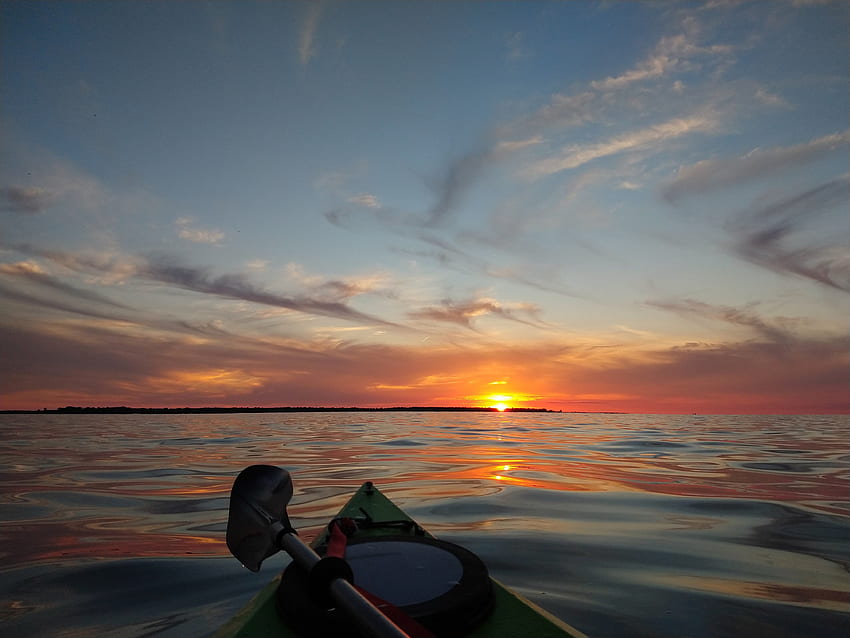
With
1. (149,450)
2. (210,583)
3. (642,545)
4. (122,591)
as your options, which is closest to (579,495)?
(642,545)

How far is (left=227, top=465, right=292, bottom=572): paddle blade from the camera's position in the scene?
9.71 ft

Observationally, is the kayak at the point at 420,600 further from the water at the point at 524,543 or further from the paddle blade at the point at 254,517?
the water at the point at 524,543

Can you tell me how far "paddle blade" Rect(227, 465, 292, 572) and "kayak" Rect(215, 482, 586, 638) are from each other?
0.23 m

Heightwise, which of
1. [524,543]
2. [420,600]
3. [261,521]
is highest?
[261,521]

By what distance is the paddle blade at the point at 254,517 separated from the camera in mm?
2959

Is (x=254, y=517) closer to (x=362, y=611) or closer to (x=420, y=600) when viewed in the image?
(x=420, y=600)

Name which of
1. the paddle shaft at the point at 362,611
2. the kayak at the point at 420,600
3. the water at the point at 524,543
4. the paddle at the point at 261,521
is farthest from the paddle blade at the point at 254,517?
the paddle shaft at the point at 362,611

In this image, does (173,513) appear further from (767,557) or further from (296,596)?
(767,557)

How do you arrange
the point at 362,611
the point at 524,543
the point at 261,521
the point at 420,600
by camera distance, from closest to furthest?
the point at 362,611 → the point at 420,600 → the point at 261,521 → the point at 524,543

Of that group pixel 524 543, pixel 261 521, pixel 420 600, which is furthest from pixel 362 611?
pixel 524 543

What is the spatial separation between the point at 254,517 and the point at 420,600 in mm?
1243

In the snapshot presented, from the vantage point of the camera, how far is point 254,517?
2.99 m

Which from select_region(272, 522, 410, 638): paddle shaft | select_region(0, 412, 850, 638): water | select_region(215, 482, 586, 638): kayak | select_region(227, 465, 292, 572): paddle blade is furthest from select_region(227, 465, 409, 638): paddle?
select_region(0, 412, 850, 638): water

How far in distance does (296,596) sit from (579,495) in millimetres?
6743
